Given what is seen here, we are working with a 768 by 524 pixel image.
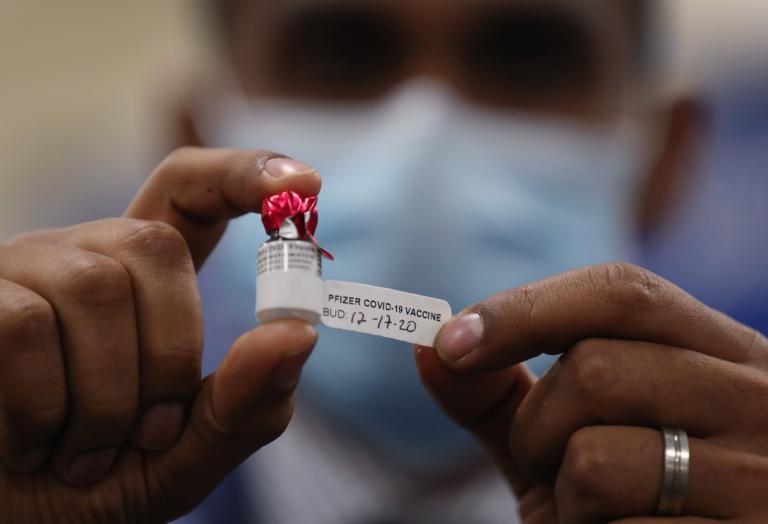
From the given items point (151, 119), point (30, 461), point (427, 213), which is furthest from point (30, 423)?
point (151, 119)

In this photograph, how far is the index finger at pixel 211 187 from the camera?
75 cm

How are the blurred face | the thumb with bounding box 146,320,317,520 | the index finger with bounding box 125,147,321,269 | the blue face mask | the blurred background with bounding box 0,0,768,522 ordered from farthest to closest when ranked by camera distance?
the blurred background with bounding box 0,0,768,522 < the blurred face < the blue face mask < the index finger with bounding box 125,147,321,269 < the thumb with bounding box 146,320,317,520

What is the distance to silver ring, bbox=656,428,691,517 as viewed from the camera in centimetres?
69

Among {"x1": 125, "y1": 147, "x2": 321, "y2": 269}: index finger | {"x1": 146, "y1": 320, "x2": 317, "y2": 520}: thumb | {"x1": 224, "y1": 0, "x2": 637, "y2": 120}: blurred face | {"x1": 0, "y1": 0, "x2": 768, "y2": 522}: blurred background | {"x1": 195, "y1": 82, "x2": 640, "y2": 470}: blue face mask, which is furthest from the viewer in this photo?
{"x1": 0, "y1": 0, "x2": 768, "y2": 522}: blurred background

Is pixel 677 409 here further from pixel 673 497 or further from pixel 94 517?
pixel 94 517

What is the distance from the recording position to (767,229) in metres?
2.40

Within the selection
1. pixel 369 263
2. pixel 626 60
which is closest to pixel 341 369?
pixel 369 263

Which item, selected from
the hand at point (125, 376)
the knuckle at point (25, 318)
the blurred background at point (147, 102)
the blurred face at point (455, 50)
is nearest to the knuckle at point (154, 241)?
the hand at point (125, 376)

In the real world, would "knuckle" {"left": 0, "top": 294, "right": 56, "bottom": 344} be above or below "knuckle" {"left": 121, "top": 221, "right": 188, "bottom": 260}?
below

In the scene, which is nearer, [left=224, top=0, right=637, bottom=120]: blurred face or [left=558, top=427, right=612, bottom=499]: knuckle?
[left=558, top=427, right=612, bottom=499]: knuckle

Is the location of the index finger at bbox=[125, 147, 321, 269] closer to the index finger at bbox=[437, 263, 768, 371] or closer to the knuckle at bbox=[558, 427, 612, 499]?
the index finger at bbox=[437, 263, 768, 371]

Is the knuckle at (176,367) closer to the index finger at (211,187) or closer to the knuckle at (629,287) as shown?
the index finger at (211,187)

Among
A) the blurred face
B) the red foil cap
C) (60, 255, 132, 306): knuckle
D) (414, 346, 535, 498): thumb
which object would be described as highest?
the blurred face

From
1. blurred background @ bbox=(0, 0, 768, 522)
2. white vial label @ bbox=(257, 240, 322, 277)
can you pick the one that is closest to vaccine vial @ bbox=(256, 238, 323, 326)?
white vial label @ bbox=(257, 240, 322, 277)
